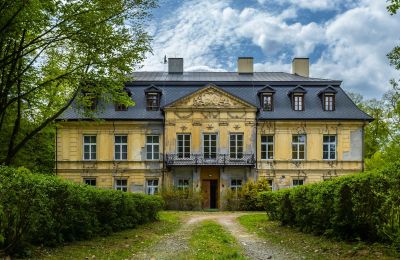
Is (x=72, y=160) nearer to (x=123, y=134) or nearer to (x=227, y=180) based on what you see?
(x=123, y=134)

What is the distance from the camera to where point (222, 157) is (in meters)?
38.0

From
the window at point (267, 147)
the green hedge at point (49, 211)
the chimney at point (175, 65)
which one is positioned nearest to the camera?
the green hedge at point (49, 211)

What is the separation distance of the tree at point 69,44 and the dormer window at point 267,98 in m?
19.8

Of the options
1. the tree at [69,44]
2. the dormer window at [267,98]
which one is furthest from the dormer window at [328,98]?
the tree at [69,44]

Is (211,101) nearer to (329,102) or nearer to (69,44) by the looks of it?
(329,102)

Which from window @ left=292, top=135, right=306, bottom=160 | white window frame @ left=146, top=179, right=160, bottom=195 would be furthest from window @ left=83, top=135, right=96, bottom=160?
window @ left=292, top=135, right=306, bottom=160

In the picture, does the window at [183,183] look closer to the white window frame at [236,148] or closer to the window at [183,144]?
the window at [183,144]

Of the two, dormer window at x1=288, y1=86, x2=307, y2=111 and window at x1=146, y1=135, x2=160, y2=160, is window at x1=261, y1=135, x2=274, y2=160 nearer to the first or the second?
dormer window at x1=288, y1=86, x2=307, y2=111

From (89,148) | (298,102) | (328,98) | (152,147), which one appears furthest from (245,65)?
(89,148)

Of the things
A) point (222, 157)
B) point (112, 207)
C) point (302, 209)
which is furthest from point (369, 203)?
point (222, 157)

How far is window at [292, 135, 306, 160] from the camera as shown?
127ft

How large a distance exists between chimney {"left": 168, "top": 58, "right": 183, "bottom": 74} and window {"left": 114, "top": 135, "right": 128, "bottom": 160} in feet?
28.0

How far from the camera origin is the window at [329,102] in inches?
1548

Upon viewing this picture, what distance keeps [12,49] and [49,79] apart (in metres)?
1.96
